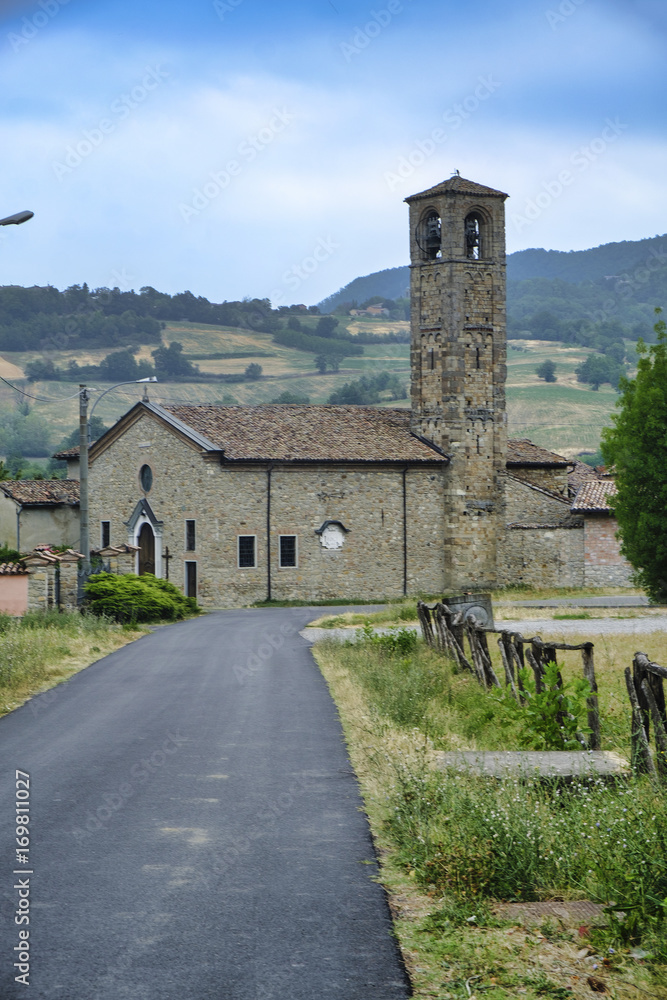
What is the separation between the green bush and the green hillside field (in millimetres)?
85414

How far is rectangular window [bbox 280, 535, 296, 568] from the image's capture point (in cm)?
3991

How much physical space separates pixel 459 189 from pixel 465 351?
6.49 meters

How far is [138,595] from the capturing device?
97.6 feet

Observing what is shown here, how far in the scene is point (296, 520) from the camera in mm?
40094

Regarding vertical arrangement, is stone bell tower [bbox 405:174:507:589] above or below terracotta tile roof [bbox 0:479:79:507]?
Result: above

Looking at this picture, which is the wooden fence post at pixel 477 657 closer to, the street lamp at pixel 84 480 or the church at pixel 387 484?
the street lamp at pixel 84 480

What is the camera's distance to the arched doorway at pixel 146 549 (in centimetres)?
4191

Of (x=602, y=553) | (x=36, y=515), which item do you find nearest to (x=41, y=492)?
(x=36, y=515)

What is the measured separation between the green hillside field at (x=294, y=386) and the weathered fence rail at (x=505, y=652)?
96.5 m

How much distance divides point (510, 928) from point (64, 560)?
23159 millimetres

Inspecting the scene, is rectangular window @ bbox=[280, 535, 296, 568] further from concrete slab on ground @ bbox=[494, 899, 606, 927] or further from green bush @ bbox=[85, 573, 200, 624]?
concrete slab on ground @ bbox=[494, 899, 606, 927]

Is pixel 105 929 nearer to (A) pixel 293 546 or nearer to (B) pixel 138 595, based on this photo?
(B) pixel 138 595

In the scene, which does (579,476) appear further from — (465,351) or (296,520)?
(296,520)

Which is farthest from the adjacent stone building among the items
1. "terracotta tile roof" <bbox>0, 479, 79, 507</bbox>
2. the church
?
the church
